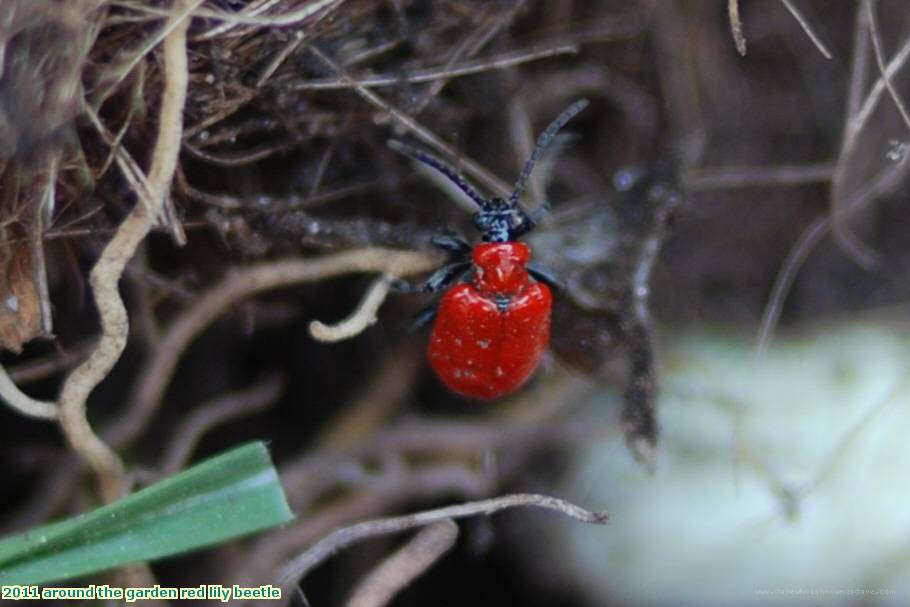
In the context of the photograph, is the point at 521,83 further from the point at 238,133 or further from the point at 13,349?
the point at 13,349

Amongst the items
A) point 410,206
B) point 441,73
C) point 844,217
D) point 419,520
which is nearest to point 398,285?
point 410,206

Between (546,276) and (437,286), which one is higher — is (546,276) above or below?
above

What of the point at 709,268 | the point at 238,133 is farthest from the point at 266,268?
the point at 709,268

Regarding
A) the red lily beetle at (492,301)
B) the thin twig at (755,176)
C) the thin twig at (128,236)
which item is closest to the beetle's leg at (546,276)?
the red lily beetle at (492,301)

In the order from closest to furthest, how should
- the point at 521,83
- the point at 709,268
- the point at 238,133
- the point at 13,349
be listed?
the point at 13,349 → the point at 238,133 → the point at 521,83 → the point at 709,268

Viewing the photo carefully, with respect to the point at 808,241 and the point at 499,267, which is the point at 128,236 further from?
the point at 808,241

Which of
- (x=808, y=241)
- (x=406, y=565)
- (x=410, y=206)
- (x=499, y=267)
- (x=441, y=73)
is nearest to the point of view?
(x=406, y=565)
